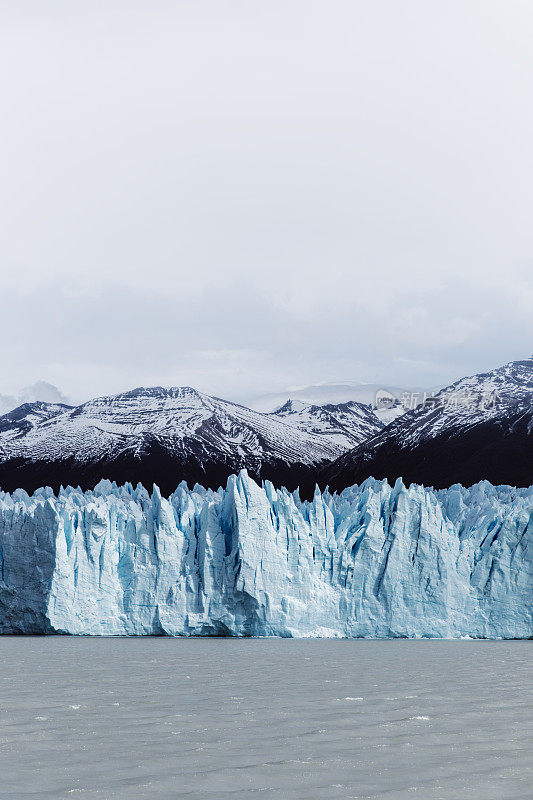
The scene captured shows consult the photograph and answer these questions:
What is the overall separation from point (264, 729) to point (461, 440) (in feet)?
386

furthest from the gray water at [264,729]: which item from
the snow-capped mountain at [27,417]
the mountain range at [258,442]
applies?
the snow-capped mountain at [27,417]

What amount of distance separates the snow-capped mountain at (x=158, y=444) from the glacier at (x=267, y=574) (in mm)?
91749

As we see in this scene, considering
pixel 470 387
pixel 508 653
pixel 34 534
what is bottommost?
pixel 508 653

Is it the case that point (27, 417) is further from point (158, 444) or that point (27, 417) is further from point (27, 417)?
point (158, 444)

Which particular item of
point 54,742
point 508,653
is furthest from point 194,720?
point 508,653

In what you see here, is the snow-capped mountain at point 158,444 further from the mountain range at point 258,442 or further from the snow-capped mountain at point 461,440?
the snow-capped mountain at point 461,440

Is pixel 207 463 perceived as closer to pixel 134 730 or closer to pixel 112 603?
pixel 112 603

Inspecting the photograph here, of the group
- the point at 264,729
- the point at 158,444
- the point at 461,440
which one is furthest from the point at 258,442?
the point at 264,729

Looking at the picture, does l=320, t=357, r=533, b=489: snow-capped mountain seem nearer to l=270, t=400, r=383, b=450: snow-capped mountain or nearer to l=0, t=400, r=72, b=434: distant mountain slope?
l=270, t=400, r=383, b=450: snow-capped mountain

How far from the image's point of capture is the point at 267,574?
124ft

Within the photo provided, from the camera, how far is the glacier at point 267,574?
3828 centimetres

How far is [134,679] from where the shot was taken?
22.2 m

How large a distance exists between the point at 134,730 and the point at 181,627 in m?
24.6

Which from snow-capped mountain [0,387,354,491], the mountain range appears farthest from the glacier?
snow-capped mountain [0,387,354,491]
